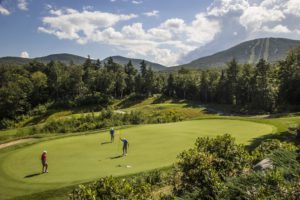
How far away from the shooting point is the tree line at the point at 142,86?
81.7 m

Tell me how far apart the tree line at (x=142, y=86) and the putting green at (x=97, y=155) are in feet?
147

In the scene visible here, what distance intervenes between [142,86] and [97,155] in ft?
314

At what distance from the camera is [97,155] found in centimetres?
2542

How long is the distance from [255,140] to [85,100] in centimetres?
8247

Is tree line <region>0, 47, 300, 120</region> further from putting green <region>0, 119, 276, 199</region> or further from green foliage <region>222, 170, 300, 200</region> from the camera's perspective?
green foliage <region>222, 170, 300, 200</region>

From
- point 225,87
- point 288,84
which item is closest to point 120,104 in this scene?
point 225,87

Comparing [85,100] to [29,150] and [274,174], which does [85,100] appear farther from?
[274,174]

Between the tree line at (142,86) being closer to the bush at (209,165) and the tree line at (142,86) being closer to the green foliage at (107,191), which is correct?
the bush at (209,165)

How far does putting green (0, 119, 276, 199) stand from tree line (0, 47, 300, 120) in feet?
147

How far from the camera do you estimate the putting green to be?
19422mm

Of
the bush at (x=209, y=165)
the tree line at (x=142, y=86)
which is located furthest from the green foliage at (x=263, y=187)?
the tree line at (x=142, y=86)

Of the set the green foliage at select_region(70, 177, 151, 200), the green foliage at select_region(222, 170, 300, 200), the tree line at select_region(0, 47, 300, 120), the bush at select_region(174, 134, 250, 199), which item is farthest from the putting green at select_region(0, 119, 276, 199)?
the tree line at select_region(0, 47, 300, 120)

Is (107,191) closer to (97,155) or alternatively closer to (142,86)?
(97,155)

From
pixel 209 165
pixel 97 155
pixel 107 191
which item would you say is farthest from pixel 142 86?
pixel 107 191
